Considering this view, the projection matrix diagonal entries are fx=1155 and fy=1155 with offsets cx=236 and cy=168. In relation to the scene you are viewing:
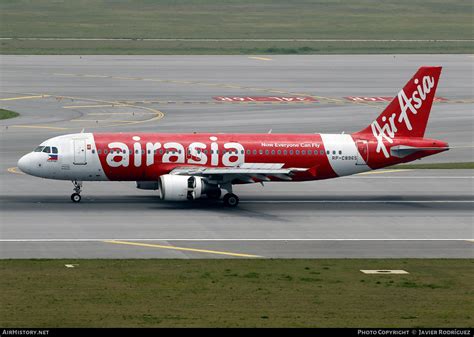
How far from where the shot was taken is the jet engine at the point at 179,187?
6750 cm

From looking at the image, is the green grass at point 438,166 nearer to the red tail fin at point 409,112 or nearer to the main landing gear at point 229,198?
the red tail fin at point 409,112

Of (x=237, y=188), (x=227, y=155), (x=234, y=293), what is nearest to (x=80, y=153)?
(x=227, y=155)

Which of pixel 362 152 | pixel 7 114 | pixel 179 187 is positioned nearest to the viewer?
pixel 179 187

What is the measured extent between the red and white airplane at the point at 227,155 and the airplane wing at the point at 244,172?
6 cm

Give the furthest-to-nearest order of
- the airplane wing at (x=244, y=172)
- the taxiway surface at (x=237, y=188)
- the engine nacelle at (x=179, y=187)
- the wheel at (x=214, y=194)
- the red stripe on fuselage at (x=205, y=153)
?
the wheel at (x=214, y=194)
the red stripe on fuselage at (x=205, y=153)
the airplane wing at (x=244, y=172)
the engine nacelle at (x=179, y=187)
the taxiway surface at (x=237, y=188)

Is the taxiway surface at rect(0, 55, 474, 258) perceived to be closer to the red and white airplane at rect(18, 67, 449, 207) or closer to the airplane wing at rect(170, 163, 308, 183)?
the red and white airplane at rect(18, 67, 449, 207)

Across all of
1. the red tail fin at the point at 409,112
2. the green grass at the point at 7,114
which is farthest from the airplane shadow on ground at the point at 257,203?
the green grass at the point at 7,114

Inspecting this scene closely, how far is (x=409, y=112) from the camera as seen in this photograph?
7350 cm

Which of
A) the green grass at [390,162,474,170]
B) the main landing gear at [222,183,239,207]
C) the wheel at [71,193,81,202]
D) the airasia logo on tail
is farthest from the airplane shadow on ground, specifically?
the green grass at [390,162,474,170]

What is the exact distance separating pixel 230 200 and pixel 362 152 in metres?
9.31

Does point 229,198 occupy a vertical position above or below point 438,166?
below

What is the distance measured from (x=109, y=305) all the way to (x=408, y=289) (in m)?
12.6

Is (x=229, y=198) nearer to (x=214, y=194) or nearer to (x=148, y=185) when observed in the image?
(x=214, y=194)

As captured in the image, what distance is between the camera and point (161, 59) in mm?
157875
